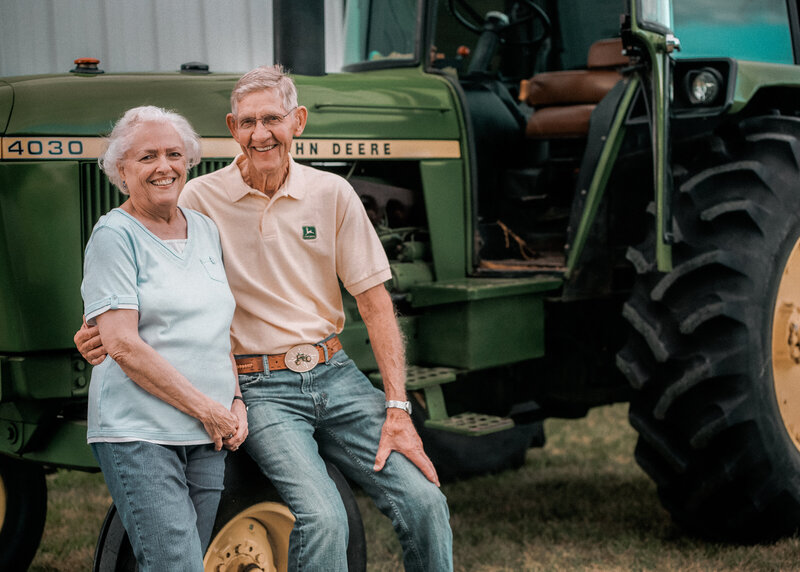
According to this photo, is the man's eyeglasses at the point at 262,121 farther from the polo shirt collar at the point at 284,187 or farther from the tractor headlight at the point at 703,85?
the tractor headlight at the point at 703,85

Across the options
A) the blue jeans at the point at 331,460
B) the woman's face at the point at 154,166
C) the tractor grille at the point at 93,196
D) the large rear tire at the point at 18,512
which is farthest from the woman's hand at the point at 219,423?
the large rear tire at the point at 18,512

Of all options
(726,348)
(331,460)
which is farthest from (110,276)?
(726,348)

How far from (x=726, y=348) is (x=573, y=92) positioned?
4.74 feet

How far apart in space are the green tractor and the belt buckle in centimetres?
92

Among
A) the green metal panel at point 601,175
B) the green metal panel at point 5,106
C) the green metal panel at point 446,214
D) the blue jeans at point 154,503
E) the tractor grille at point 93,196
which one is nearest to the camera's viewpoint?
the blue jeans at point 154,503

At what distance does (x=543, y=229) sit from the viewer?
4.48 meters

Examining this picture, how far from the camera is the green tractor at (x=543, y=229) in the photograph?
3.15 m

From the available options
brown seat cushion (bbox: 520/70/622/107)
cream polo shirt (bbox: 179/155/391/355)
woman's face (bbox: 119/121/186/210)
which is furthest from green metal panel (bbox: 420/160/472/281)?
woman's face (bbox: 119/121/186/210)

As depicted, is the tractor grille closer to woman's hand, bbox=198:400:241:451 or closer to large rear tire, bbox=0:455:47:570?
large rear tire, bbox=0:455:47:570

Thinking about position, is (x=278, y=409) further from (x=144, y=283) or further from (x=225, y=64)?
(x=225, y=64)

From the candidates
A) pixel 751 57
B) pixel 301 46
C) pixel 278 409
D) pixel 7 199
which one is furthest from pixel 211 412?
pixel 751 57

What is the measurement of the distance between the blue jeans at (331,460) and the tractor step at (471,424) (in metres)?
0.89

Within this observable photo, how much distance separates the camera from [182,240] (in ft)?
7.72

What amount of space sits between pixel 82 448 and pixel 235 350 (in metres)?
0.84
